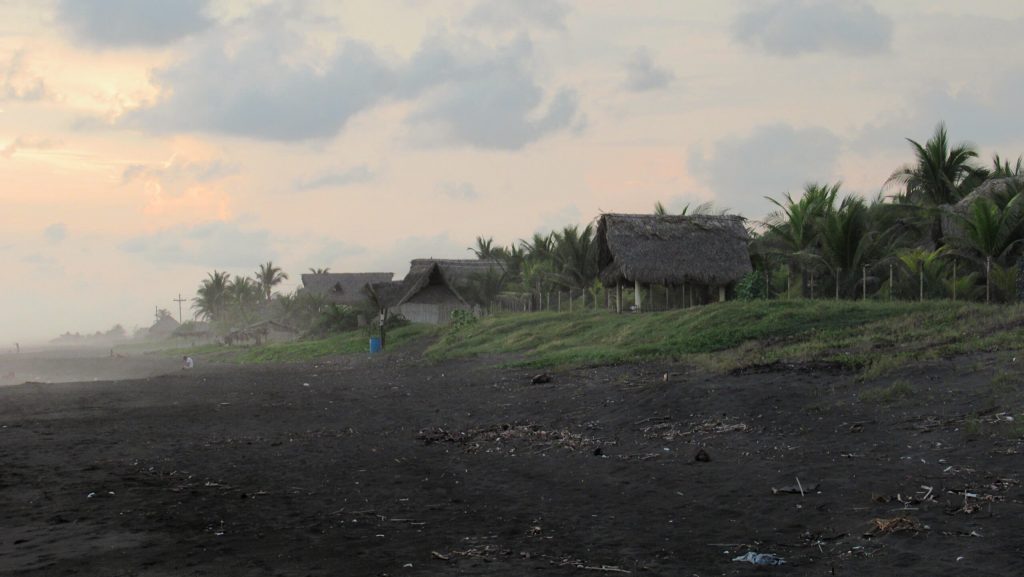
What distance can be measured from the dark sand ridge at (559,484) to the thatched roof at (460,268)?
29.8 meters

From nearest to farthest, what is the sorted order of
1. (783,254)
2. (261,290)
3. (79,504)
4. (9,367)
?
(79,504)
(783,254)
(9,367)
(261,290)

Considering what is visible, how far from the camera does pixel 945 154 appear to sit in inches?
1230

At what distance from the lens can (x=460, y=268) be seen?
4684 cm

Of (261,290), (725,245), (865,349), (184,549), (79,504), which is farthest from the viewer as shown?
(261,290)

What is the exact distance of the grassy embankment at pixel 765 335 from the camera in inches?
541

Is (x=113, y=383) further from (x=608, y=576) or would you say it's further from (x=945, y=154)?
(x=945, y=154)

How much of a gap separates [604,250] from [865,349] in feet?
56.4

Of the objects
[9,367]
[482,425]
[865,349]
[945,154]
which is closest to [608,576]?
[482,425]

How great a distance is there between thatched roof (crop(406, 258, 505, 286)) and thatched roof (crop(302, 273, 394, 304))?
50.5 ft

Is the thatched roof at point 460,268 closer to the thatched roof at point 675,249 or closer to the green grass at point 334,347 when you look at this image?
the green grass at point 334,347

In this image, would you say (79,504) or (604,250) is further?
(604,250)

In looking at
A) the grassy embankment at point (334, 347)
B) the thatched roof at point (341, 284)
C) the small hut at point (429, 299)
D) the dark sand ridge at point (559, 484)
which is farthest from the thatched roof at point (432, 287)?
the dark sand ridge at point (559, 484)

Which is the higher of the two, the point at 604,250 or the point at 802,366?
the point at 604,250

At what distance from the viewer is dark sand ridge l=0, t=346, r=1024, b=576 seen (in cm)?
609
